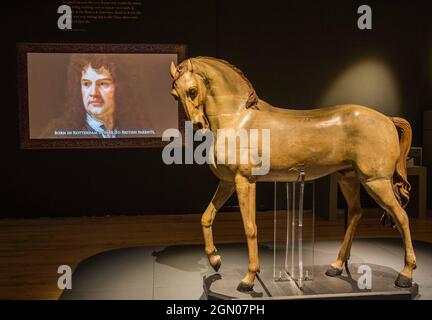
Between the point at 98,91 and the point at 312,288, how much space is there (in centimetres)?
410

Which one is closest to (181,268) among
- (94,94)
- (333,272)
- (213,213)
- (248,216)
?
(213,213)

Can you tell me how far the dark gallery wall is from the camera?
6121mm

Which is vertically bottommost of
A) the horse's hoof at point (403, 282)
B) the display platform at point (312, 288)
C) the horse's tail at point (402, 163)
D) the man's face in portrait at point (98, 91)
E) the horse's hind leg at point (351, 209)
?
the display platform at point (312, 288)

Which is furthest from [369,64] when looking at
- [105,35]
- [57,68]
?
[57,68]

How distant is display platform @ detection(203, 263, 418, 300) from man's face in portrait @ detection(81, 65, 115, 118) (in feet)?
11.0

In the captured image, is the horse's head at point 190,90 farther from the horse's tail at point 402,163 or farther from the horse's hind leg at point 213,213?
the horse's tail at point 402,163

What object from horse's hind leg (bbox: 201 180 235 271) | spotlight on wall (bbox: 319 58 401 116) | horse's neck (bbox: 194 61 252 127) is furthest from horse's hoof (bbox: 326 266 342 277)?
spotlight on wall (bbox: 319 58 401 116)

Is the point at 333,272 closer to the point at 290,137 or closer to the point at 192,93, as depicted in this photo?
the point at 290,137

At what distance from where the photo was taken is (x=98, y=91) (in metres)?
6.12

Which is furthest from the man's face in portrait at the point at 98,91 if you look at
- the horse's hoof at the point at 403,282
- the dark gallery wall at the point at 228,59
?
the horse's hoof at the point at 403,282

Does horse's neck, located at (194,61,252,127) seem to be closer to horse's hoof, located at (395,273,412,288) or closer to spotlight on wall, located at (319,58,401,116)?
horse's hoof, located at (395,273,412,288)

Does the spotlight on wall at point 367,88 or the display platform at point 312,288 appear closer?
the display platform at point 312,288

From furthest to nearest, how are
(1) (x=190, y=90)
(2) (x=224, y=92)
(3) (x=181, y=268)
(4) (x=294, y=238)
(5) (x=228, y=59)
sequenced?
(5) (x=228, y=59) < (3) (x=181, y=268) < (4) (x=294, y=238) < (2) (x=224, y=92) < (1) (x=190, y=90)

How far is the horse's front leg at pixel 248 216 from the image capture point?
296 centimetres
